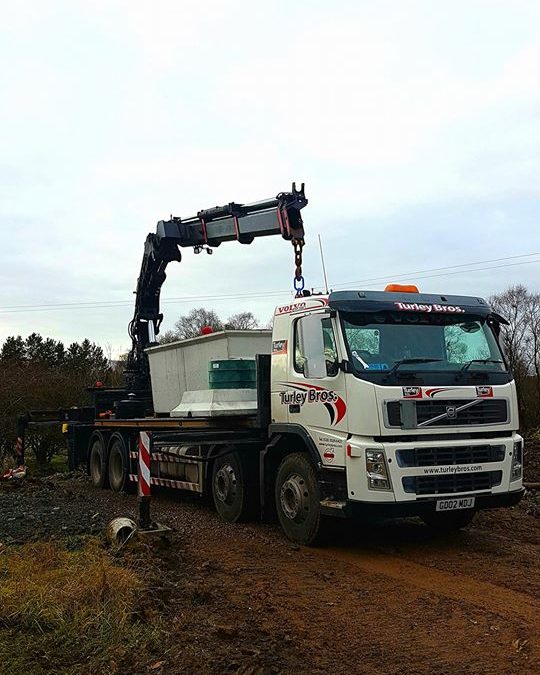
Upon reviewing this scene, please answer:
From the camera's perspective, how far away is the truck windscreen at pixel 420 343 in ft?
24.5

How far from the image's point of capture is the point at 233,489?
30.9ft

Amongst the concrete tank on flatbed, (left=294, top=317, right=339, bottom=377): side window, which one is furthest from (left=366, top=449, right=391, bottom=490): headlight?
the concrete tank on flatbed

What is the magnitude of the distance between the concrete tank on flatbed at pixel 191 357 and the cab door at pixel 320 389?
1.71m

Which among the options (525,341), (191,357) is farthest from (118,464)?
(525,341)

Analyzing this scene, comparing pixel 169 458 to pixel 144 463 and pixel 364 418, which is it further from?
pixel 364 418

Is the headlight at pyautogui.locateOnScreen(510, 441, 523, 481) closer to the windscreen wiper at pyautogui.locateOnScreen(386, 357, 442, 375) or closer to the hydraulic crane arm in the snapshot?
the windscreen wiper at pyautogui.locateOnScreen(386, 357, 442, 375)

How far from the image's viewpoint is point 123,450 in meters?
13.4

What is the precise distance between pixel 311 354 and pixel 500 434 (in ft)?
7.63

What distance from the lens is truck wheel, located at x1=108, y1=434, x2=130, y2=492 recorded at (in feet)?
43.6

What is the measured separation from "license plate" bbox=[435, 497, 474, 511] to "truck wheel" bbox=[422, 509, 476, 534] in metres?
1.08

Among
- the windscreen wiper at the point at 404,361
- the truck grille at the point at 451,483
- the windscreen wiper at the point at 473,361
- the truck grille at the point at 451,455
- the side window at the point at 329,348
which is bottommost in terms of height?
the truck grille at the point at 451,483

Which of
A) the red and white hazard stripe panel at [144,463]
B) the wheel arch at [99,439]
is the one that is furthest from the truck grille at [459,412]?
the wheel arch at [99,439]

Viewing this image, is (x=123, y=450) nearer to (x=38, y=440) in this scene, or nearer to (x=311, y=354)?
(x=311, y=354)

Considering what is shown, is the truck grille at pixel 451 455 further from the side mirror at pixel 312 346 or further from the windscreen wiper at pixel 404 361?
the side mirror at pixel 312 346
